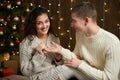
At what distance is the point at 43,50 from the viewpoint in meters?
2.00

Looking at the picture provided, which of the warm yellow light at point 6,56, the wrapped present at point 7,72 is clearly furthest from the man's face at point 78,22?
the warm yellow light at point 6,56

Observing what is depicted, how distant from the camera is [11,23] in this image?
4.07 meters

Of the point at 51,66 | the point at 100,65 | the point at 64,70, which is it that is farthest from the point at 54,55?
the point at 100,65

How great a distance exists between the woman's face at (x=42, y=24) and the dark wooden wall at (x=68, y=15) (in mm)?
2078

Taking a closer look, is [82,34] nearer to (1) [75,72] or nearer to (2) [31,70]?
(1) [75,72]

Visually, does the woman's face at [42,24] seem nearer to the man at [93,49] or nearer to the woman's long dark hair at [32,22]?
the woman's long dark hair at [32,22]

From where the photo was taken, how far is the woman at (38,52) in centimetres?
200

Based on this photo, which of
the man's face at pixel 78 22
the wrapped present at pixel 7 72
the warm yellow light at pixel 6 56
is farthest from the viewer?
the warm yellow light at pixel 6 56

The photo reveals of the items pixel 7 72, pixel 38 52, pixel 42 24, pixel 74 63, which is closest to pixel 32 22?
pixel 42 24

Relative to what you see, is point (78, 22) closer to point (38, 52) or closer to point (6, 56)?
point (38, 52)

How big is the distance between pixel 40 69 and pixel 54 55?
17 centimetres

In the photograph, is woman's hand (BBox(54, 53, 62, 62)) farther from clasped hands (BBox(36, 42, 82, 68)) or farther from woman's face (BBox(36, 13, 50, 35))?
woman's face (BBox(36, 13, 50, 35))

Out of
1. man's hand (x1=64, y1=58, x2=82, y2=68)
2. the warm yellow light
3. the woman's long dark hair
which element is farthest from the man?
the warm yellow light

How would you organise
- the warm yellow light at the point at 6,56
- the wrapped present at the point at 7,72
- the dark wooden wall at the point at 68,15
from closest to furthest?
the wrapped present at the point at 7,72, the dark wooden wall at the point at 68,15, the warm yellow light at the point at 6,56
